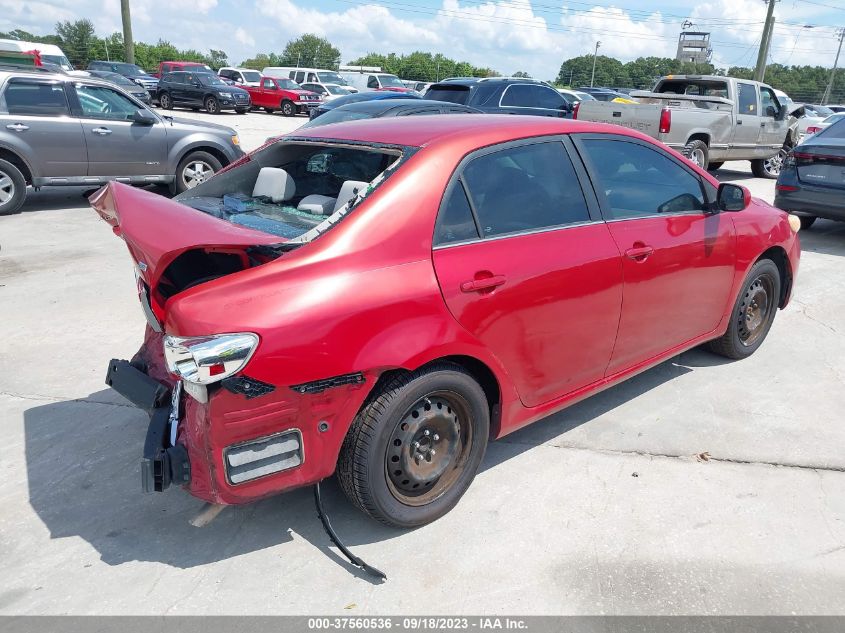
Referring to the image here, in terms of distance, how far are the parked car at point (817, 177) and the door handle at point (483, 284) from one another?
23.5 ft

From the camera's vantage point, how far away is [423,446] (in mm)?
3080

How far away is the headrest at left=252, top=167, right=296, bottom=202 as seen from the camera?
380cm

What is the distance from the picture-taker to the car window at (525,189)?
322 centimetres

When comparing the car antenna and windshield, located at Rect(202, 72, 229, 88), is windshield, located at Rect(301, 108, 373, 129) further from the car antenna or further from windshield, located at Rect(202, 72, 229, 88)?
windshield, located at Rect(202, 72, 229, 88)

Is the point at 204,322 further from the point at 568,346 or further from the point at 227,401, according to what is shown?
the point at 568,346

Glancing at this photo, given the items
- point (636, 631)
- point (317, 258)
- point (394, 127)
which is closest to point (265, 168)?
point (394, 127)

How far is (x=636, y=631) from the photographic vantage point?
2.59 metres

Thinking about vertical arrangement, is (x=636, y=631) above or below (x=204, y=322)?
below

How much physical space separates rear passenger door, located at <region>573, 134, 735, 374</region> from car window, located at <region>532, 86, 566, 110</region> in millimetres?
10131

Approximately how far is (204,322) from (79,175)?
8.27 meters

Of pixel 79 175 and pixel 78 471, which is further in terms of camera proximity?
pixel 79 175

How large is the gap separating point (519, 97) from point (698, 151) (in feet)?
11.5

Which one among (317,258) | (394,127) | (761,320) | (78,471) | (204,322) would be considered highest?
(394,127)

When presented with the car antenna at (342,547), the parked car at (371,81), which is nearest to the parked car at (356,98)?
the car antenna at (342,547)
